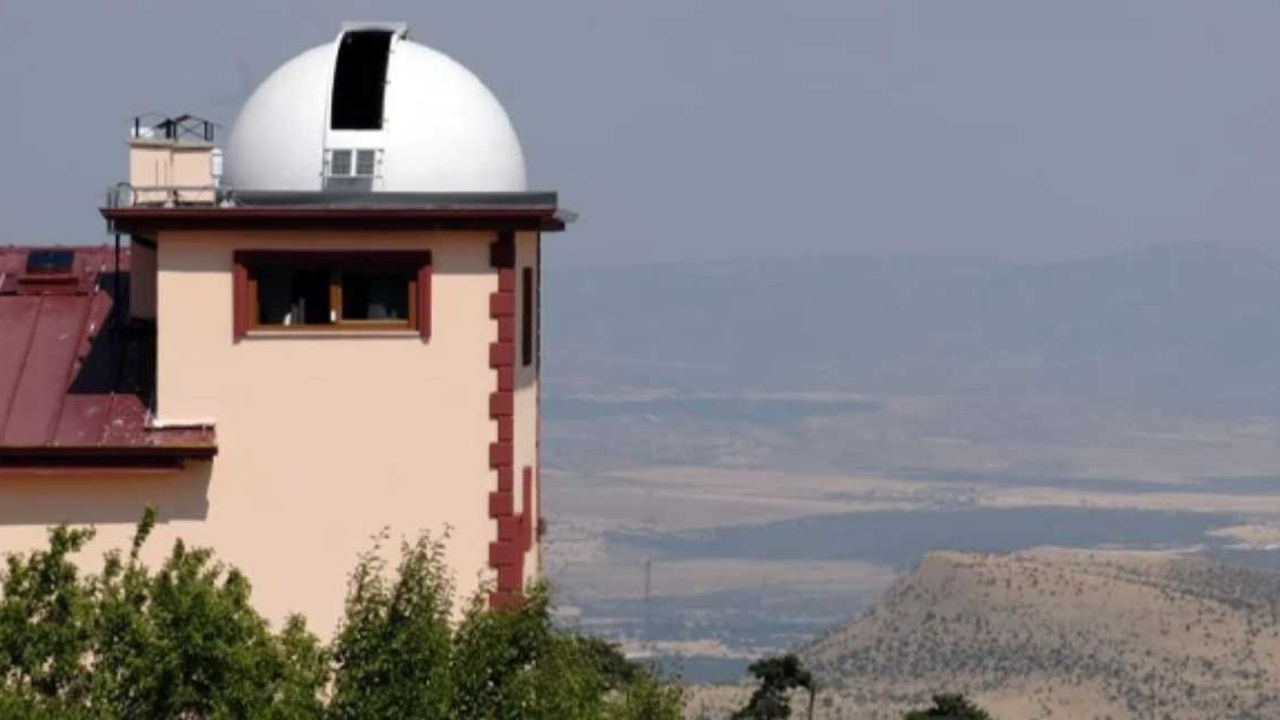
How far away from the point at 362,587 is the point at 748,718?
24.7 meters

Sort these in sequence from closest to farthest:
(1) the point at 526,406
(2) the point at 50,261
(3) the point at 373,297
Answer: (3) the point at 373,297
(1) the point at 526,406
(2) the point at 50,261

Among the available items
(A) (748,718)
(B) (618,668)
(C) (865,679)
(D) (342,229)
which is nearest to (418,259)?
(D) (342,229)

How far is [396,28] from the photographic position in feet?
112

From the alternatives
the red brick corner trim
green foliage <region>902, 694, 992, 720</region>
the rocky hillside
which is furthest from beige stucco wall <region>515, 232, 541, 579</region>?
the rocky hillside

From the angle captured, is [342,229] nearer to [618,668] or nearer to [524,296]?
[524,296]

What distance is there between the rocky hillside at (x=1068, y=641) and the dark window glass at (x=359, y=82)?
50483mm

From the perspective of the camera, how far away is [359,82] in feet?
110

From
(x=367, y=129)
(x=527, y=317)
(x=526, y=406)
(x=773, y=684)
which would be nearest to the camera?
(x=367, y=129)

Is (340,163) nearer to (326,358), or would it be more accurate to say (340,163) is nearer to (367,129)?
(367,129)

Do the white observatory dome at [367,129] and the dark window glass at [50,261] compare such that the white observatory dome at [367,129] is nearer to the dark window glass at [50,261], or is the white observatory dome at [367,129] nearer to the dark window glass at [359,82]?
the dark window glass at [359,82]

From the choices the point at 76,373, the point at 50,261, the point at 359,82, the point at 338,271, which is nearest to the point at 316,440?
the point at 338,271

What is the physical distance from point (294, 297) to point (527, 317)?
2686mm

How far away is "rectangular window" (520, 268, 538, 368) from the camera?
3481cm

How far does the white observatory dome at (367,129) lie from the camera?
33.2 metres
